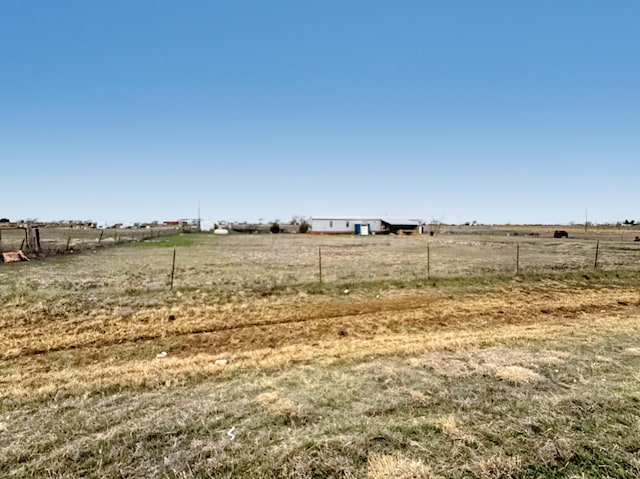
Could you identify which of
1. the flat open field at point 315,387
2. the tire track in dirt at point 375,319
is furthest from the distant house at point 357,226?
the flat open field at point 315,387

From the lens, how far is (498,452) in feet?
9.70

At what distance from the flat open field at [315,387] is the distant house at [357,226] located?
56143 millimetres

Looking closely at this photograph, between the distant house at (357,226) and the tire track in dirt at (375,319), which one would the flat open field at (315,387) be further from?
the distant house at (357,226)

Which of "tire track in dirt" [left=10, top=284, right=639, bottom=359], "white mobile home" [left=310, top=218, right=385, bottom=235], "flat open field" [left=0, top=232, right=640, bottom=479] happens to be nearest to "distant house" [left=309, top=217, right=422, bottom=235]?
"white mobile home" [left=310, top=218, right=385, bottom=235]

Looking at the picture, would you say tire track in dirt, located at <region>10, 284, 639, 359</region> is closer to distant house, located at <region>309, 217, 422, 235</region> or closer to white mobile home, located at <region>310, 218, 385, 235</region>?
white mobile home, located at <region>310, 218, 385, 235</region>

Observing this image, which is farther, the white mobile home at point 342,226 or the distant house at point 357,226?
the distant house at point 357,226

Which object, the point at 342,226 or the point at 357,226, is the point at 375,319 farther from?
the point at 342,226

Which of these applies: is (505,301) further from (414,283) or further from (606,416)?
(606,416)

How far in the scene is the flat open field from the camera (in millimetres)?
2910

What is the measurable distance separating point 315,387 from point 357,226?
6221 cm

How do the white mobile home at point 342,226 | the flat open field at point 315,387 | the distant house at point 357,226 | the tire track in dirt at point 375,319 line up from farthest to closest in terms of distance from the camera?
the distant house at point 357,226 < the white mobile home at point 342,226 < the tire track in dirt at point 375,319 < the flat open field at point 315,387

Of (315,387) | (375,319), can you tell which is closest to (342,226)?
(375,319)

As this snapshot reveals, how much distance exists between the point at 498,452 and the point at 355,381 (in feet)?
6.18

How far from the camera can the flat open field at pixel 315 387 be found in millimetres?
2910
